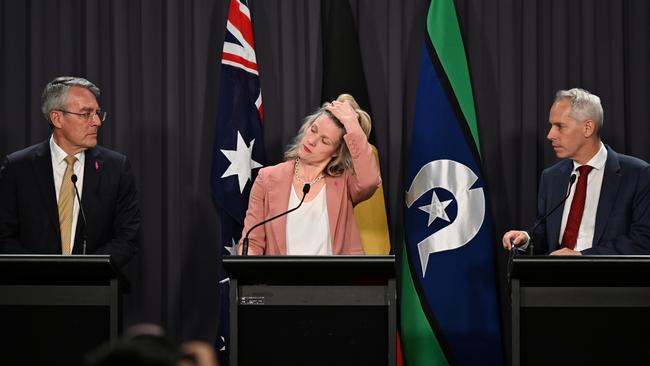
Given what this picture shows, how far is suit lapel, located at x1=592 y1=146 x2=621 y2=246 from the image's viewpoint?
422cm

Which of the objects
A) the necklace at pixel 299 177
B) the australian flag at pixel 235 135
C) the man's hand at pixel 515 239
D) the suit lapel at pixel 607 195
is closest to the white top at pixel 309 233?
the necklace at pixel 299 177

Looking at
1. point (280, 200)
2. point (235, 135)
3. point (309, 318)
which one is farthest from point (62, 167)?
point (309, 318)

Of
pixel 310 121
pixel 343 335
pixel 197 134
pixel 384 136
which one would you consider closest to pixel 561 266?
pixel 343 335

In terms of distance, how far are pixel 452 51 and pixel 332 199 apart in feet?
4.94

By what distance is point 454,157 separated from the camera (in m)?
4.94

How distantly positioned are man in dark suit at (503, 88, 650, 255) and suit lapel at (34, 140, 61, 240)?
227 cm

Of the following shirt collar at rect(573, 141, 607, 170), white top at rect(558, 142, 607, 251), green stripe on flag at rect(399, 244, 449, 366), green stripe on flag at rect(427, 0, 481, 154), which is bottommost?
green stripe on flag at rect(399, 244, 449, 366)

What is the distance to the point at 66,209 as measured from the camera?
172 inches

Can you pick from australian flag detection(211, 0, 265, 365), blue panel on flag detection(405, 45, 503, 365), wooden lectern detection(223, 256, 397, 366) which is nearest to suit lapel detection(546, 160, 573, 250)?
blue panel on flag detection(405, 45, 503, 365)

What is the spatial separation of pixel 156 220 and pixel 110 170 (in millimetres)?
1031

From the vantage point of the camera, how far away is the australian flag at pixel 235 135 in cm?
498

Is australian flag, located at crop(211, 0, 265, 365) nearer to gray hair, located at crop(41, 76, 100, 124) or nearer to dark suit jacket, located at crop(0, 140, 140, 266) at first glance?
dark suit jacket, located at crop(0, 140, 140, 266)

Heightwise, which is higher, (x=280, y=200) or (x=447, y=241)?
(x=280, y=200)

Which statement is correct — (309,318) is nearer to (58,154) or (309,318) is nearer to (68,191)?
(68,191)
